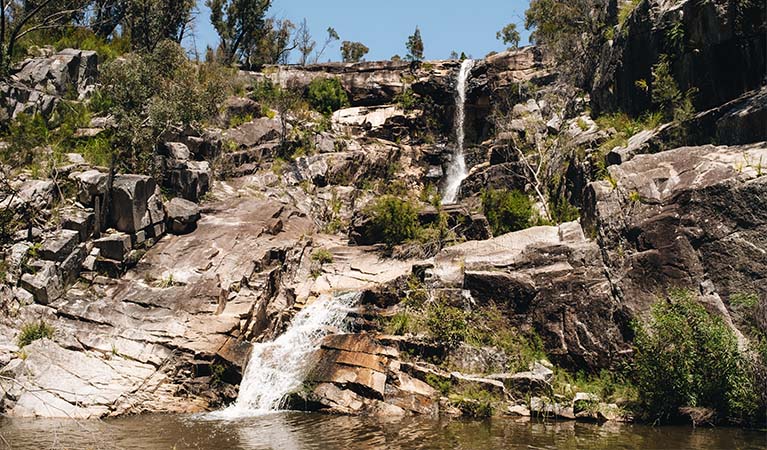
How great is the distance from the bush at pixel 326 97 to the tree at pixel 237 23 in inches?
341

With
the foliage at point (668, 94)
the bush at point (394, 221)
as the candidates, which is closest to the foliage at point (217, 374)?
the bush at point (394, 221)

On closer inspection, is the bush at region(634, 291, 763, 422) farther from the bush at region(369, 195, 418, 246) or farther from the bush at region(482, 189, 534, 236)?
the bush at region(369, 195, 418, 246)

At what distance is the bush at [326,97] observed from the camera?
1874 inches

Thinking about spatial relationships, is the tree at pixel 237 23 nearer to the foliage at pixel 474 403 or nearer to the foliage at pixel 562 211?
the foliage at pixel 562 211

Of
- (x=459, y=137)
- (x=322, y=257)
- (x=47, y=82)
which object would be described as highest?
(x=47, y=82)

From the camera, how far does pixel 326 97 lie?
157 ft

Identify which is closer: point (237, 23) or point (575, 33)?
point (575, 33)

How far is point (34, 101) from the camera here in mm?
33875

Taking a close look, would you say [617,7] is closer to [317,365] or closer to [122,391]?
[317,365]

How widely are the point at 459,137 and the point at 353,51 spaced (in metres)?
24.7

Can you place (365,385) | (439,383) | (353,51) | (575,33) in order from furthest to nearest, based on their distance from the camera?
(353,51) < (575,33) < (439,383) < (365,385)

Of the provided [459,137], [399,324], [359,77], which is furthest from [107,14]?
[399,324]

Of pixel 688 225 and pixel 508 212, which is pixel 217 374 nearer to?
pixel 508 212

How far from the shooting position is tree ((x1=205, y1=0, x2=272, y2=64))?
52188mm
